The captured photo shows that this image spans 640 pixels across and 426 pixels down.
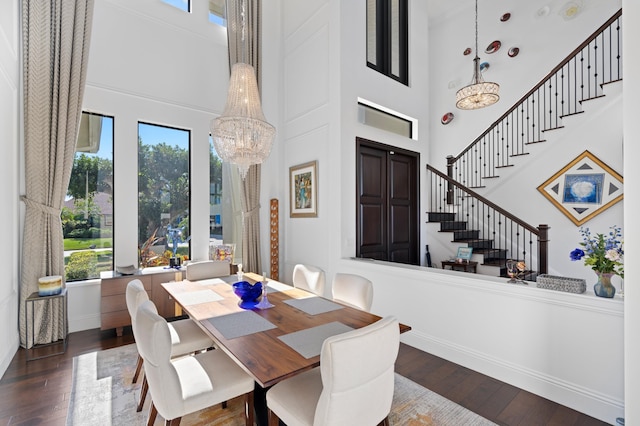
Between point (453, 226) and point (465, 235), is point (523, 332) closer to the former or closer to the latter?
point (465, 235)

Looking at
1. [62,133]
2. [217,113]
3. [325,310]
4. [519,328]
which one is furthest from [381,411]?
[217,113]

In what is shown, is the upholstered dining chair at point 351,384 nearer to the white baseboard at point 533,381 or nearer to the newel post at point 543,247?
the white baseboard at point 533,381

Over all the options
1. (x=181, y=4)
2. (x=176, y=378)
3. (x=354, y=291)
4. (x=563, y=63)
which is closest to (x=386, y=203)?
(x=354, y=291)

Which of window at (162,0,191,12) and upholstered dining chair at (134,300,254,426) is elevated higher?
window at (162,0,191,12)

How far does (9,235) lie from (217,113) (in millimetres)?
2891

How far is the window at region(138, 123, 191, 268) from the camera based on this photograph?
4.19 meters

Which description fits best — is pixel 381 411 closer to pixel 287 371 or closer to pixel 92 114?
pixel 287 371

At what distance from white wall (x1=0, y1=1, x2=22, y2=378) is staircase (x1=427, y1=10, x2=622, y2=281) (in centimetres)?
541

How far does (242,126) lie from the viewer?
2889 millimetres

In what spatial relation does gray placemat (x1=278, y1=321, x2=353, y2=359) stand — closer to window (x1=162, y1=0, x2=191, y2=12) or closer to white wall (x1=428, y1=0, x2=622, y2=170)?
window (x1=162, y1=0, x2=191, y2=12)

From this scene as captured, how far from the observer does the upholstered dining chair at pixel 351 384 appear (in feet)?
4.12

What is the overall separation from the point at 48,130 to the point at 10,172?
2.08 feet

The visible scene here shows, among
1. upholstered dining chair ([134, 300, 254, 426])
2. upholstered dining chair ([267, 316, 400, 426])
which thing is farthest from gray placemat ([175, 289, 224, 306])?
upholstered dining chair ([267, 316, 400, 426])

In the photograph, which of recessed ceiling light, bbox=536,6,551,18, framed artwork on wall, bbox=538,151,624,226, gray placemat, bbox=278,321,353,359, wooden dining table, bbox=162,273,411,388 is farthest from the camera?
recessed ceiling light, bbox=536,6,551,18
